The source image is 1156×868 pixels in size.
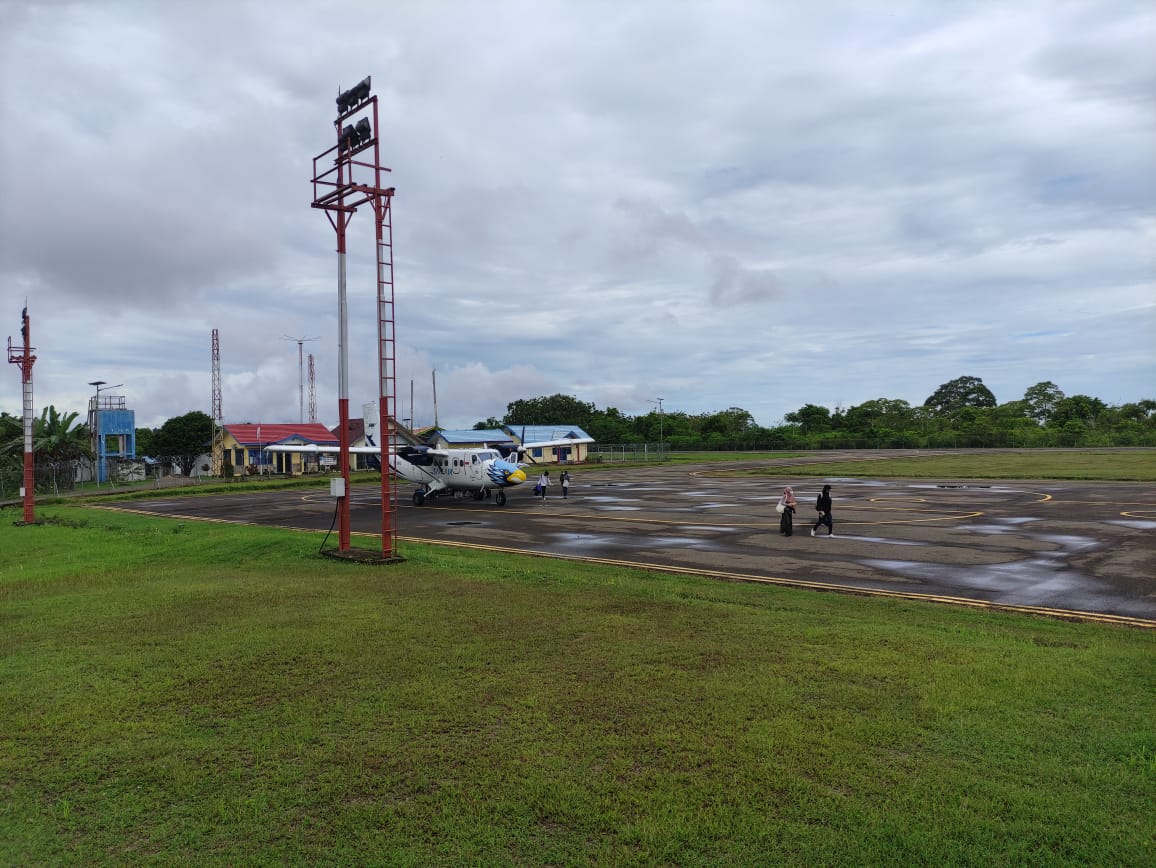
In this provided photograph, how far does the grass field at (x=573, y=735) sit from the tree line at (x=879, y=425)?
94317 mm

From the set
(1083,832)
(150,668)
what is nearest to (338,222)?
(150,668)

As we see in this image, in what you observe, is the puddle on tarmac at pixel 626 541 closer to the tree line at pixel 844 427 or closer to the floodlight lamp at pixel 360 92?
the floodlight lamp at pixel 360 92

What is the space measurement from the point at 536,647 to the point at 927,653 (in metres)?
5.28

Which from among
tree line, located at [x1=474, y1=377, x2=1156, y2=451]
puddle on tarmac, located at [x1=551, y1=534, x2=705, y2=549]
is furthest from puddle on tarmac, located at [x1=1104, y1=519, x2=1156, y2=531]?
tree line, located at [x1=474, y1=377, x2=1156, y2=451]

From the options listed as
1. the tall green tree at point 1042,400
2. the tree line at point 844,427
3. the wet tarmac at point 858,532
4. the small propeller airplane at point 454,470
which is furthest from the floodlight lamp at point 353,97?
the tall green tree at point 1042,400

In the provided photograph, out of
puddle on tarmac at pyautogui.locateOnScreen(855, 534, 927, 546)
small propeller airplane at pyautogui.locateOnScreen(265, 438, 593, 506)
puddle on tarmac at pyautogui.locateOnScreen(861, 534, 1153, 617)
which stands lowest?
puddle on tarmac at pyautogui.locateOnScreen(861, 534, 1153, 617)

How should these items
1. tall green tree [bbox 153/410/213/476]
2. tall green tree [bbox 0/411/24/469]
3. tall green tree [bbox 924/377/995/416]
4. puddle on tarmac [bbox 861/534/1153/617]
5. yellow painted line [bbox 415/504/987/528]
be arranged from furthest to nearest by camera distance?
tall green tree [bbox 924/377/995/416]
tall green tree [bbox 153/410/213/476]
tall green tree [bbox 0/411/24/469]
yellow painted line [bbox 415/504/987/528]
puddle on tarmac [bbox 861/534/1153/617]

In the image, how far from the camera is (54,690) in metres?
8.62

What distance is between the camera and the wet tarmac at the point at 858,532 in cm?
1519

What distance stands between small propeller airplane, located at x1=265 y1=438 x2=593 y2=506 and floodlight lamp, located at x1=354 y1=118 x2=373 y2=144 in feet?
59.4

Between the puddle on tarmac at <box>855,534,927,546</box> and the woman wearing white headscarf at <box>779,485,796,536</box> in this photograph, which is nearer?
the puddle on tarmac at <box>855,534,927,546</box>

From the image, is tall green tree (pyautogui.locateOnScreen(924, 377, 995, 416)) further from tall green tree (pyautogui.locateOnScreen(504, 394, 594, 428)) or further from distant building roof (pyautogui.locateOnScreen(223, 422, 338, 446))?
distant building roof (pyautogui.locateOnScreen(223, 422, 338, 446))

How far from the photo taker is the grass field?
17.7ft

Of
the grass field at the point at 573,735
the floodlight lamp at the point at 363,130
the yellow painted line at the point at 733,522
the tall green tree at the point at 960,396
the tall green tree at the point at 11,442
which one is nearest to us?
the grass field at the point at 573,735
